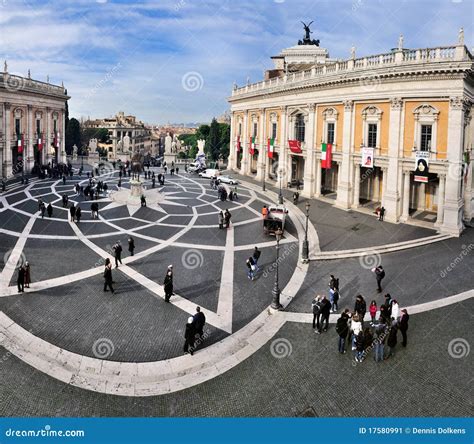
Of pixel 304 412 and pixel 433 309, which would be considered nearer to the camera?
pixel 304 412

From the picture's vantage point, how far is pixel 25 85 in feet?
167

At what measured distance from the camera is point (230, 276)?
20250mm

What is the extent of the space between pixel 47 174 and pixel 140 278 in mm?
37640

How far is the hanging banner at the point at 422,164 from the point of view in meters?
28.5

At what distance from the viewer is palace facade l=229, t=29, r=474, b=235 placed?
2755 cm

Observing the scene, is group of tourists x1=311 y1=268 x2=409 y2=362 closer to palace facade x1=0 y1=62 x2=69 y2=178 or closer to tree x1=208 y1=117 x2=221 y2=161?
palace facade x1=0 y1=62 x2=69 y2=178

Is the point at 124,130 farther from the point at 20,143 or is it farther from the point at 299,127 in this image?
the point at 299,127

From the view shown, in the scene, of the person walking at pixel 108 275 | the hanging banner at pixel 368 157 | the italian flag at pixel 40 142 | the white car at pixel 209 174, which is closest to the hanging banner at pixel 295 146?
the hanging banner at pixel 368 157

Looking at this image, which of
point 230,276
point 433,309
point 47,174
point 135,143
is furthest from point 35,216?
point 135,143

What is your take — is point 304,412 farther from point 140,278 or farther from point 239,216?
point 239,216

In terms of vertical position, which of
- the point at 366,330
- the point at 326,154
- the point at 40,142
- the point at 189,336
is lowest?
the point at 189,336

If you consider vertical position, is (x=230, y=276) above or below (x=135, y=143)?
below

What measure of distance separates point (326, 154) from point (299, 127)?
759cm

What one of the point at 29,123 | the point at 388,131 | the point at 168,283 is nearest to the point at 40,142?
the point at 29,123
